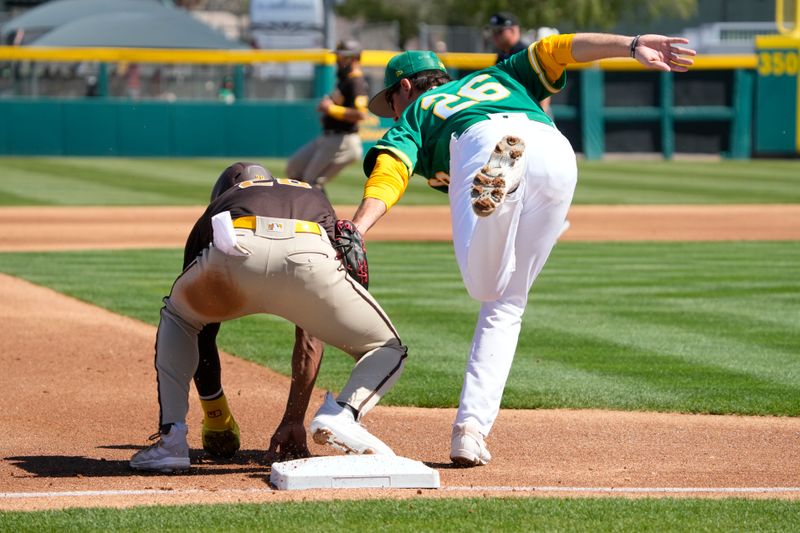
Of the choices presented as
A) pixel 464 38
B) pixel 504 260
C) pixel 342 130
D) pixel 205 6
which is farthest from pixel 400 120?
pixel 205 6

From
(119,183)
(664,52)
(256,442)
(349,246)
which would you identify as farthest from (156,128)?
(349,246)

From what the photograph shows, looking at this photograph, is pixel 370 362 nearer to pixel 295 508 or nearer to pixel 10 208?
pixel 295 508

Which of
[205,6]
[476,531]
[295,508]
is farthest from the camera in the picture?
[205,6]

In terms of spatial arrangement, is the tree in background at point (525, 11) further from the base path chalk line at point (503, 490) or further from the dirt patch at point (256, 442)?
the base path chalk line at point (503, 490)

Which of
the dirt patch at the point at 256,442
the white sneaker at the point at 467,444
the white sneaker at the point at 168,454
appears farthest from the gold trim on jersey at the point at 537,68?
the white sneaker at the point at 168,454

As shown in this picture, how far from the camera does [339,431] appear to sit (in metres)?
4.82

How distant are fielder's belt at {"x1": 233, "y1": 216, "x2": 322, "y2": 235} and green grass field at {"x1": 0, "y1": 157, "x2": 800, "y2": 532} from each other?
976 millimetres

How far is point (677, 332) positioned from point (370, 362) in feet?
14.2

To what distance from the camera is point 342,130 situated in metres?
15.4

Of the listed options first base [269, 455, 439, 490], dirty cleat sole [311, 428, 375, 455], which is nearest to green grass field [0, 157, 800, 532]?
first base [269, 455, 439, 490]

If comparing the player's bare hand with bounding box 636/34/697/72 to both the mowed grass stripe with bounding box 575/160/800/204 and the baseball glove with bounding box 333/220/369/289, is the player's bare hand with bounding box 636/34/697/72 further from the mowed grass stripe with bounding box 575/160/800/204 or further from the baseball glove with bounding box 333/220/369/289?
the mowed grass stripe with bounding box 575/160/800/204

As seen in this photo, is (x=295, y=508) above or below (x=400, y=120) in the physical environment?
below

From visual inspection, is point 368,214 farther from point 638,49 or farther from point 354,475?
point 638,49

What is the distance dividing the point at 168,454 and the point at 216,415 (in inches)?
15.3
